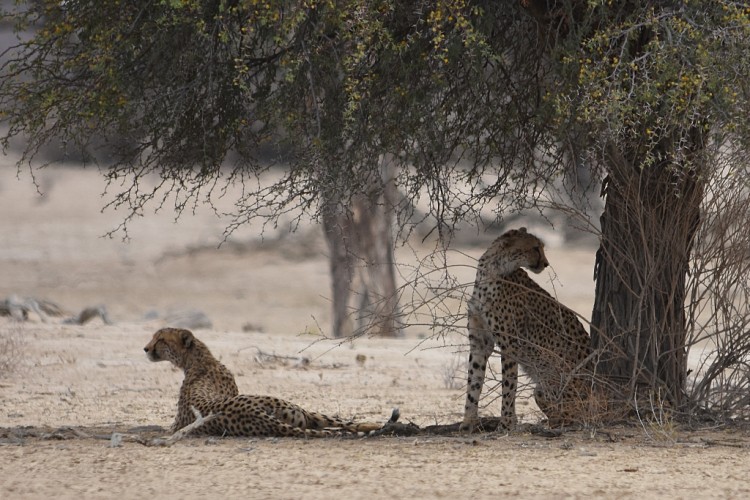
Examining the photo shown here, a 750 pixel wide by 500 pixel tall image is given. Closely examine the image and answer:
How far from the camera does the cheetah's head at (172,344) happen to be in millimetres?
9445

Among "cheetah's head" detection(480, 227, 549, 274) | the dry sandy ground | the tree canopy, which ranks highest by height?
the tree canopy

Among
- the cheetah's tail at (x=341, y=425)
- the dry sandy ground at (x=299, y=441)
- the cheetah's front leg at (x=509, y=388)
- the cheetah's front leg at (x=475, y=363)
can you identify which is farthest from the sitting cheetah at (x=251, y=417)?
the cheetah's front leg at (x=509, y=388)

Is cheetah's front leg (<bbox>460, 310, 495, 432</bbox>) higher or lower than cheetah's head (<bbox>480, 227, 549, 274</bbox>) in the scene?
lower

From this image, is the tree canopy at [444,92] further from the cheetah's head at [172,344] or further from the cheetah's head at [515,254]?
the cheetah's head at [172,344]

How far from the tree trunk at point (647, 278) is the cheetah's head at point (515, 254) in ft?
1.67

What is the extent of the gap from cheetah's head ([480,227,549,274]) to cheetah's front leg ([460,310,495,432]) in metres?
0.40

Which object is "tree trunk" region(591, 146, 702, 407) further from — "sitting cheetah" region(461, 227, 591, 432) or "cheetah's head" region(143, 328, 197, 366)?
"cheetah's head" region(143, 328, 197, 366)

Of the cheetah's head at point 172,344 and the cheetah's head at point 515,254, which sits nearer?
the cheetah's head at point 515,254

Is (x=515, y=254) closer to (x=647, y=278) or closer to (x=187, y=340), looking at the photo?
(x=647, y=278)

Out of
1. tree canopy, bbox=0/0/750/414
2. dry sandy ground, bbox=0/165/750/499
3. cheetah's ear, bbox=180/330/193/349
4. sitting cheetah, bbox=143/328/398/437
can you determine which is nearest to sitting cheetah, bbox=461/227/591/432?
tree canopy, bbox=0/0/750/414

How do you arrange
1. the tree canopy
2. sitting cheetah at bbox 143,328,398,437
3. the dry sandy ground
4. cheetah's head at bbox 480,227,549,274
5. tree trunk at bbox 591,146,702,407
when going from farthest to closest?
1. cheetah's head at bbox 480,227,549,274
2. tree trunk at bbox 591,146,702,407
3. sitting cheetah at bbox 143,328,398,437
4. the tree canopy
5. the dry sandy ground

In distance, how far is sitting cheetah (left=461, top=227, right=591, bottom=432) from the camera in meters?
8.66

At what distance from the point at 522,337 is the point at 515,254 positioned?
63 centimetres

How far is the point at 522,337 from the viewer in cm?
871
